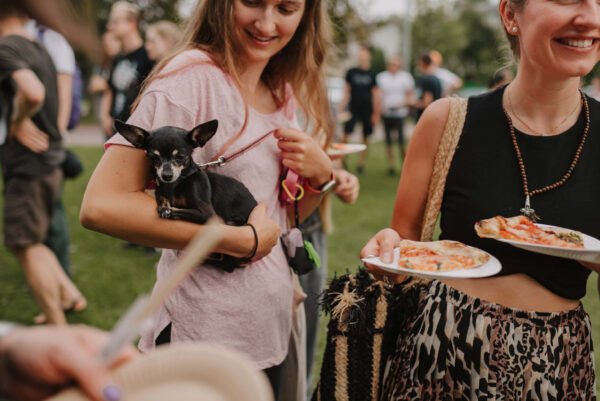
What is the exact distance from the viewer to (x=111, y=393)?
761 mm

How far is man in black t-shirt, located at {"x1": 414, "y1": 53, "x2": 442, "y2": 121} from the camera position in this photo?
420 inches

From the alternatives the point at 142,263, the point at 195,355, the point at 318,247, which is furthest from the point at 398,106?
the point at 195,355

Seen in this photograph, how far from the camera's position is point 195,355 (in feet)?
2.68

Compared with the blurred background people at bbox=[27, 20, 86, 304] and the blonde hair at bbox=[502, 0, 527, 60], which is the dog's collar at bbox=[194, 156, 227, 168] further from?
the blurred background people at bbox=[27, 20, 86, 304]

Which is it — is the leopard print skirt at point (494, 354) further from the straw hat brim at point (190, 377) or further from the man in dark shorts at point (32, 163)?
the man in dark shorts at point (32, 163)

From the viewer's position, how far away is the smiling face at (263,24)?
1721 mm

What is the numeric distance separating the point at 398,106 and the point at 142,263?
24.1ft

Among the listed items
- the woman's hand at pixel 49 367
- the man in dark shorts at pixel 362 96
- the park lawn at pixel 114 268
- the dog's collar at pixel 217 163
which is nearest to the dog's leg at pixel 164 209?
the dog's collar at pixel 217 163

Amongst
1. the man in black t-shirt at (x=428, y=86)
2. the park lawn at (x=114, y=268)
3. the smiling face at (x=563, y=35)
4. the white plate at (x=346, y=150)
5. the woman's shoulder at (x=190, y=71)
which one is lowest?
the park lawn at (x=114, y=268)

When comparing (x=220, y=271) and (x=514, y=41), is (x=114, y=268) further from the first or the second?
(x=514, y=41)

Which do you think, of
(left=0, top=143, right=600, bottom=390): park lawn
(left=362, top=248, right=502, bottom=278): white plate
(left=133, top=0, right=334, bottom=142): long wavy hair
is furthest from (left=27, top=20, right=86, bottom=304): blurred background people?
(left=362, top=248, right=502, bottom=278): white plate

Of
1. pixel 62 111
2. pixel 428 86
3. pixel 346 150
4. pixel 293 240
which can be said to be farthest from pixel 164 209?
pixel 428 86

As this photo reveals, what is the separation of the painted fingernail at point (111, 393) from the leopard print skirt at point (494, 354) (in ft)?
3.69

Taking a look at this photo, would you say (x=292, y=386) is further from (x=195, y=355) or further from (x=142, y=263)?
(x=142, y=263)
